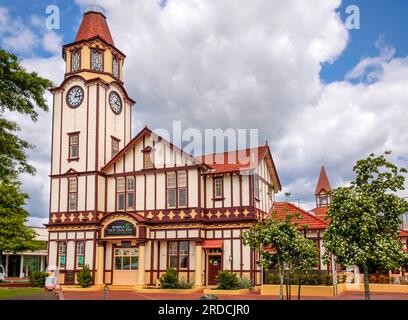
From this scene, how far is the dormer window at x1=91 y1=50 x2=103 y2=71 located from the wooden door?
52.7ft

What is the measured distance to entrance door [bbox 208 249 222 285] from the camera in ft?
102

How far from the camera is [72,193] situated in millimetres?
34625

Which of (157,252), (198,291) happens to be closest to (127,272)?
→ (157,252)

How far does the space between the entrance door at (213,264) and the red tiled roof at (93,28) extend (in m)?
17.7

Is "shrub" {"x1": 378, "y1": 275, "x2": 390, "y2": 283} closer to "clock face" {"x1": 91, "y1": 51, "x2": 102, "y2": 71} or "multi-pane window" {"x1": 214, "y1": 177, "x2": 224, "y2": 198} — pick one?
"multi-pane window" {"x1": 214, "y1": 177, "x2": 224, "y2": 198}

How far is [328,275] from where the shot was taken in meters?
26.5

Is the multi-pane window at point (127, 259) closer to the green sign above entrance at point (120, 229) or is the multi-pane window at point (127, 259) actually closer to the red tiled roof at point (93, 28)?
the green sign above entrance at point (120, 229)

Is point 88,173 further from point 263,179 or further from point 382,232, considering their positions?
point 382,232

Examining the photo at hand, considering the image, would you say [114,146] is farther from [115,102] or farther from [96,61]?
[96,61]

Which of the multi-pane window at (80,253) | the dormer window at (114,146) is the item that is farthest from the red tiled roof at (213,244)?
the dormer window at (114,146)

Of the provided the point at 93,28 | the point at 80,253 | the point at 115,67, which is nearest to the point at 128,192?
the point at 80,253

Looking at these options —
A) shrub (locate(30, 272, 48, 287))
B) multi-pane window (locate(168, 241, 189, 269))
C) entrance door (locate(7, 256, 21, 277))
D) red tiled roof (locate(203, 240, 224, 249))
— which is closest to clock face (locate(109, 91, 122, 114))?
multi-pane window (locate(168, 241, 189, 269))

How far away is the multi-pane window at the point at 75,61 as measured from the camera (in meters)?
36.1
